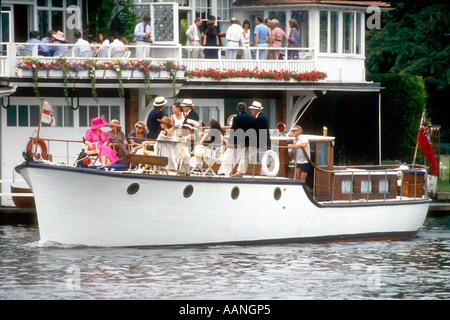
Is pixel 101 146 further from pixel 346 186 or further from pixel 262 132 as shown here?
pixel 346 186

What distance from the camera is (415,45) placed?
157 feet

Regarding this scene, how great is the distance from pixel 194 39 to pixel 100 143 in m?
9.13

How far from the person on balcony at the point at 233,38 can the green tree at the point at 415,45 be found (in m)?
14.9

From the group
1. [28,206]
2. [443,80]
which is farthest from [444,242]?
[443,80]

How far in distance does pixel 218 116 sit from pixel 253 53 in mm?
2089

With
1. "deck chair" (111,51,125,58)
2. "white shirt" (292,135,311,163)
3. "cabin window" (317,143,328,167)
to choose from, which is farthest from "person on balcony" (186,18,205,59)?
"white shirt" (292,135,311,163)

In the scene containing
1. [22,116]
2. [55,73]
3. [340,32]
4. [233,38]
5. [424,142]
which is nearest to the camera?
[424,142]

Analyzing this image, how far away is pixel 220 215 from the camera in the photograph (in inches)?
854

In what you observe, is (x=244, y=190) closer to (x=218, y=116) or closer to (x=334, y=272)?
(x=334, y=272)

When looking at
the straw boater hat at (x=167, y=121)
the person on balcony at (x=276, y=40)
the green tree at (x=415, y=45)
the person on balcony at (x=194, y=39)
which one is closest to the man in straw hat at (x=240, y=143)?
the straw boater hat at (x=167, y=121)

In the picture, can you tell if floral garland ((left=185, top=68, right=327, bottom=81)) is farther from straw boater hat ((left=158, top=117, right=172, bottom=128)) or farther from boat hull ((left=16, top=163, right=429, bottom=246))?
straw boater hat ((left=158, top=117, right=172, bottom=128))

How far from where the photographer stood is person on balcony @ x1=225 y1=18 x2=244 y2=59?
3073 centimetres

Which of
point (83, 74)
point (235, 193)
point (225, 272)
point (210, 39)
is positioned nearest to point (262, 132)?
point (235, 193)

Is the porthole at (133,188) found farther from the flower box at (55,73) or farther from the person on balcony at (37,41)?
the person on balcony at (37,41)
